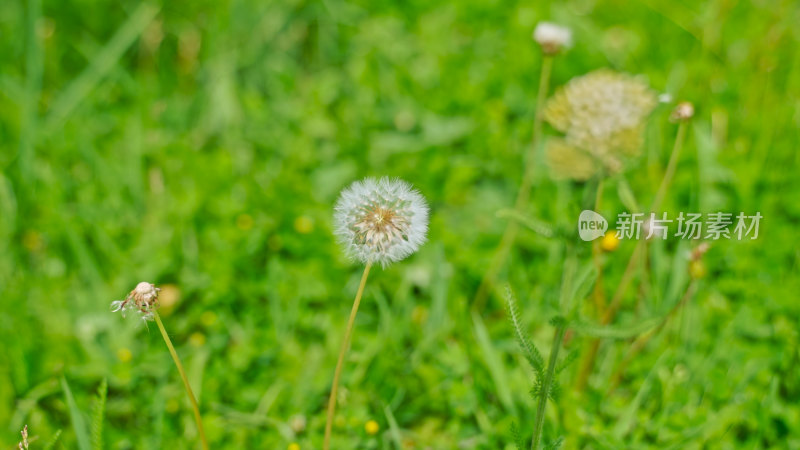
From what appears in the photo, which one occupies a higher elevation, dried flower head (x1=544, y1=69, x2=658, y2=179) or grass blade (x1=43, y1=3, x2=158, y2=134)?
grass blade (x1=43, y1=3, x2=158, y2=134)

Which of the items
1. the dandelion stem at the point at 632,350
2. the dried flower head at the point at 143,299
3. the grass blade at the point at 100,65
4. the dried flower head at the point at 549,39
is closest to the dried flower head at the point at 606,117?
the dried flower head at the point at 549,39

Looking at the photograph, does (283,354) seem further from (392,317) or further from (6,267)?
(6,267)

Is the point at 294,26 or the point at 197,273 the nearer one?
the point at 197,273

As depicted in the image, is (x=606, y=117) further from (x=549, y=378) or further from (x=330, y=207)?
(x=330, y=207)

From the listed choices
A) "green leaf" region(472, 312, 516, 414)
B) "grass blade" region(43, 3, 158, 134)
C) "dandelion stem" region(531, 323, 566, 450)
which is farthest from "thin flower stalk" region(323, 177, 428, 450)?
"grass blade" region(43, 3, 158, 134)

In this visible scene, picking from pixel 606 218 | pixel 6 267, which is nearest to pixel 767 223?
pixel 606 218

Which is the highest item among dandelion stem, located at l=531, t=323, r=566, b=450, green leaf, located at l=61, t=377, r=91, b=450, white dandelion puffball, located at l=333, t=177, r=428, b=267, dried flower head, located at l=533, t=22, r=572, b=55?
dried flower head, located at l=533, t=22, r=572, b=55

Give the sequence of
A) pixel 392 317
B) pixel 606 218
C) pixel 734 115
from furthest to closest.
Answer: pixel 734 115
pixel 606 218
pixel 392 317

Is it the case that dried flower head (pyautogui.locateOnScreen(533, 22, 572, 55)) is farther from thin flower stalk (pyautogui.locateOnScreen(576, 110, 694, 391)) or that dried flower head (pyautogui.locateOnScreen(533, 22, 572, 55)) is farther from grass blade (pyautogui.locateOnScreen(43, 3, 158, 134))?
grass blade (pyautogui.locateOnScreen(43, 3, 158, 134))
